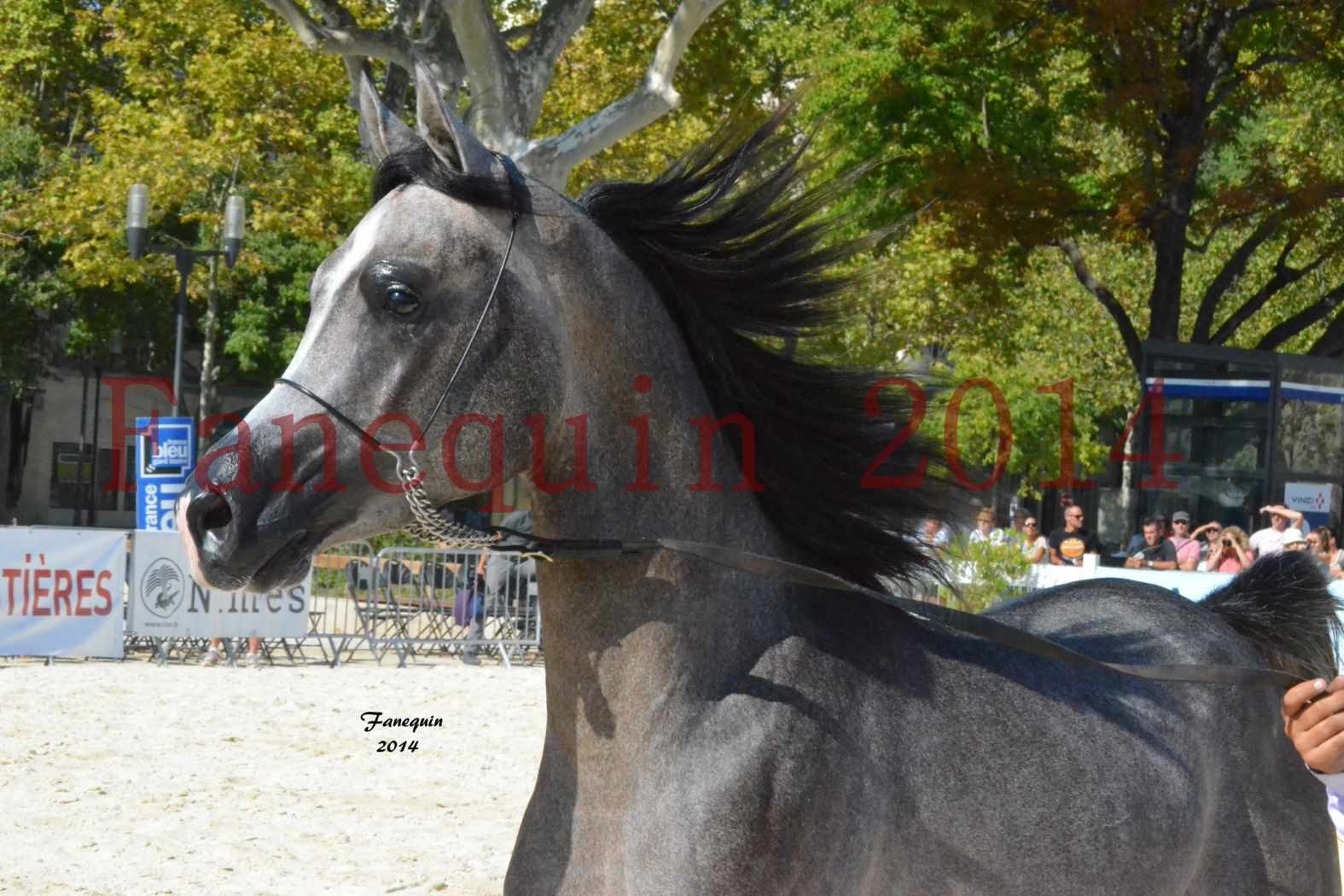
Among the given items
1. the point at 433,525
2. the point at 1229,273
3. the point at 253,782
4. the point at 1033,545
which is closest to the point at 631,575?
the point at 433,525

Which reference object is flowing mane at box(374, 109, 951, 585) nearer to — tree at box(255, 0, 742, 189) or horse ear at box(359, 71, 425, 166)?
horse ear at box(359, 71, 425, 166)

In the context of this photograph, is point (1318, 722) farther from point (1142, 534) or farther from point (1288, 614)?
point (1142, 534)

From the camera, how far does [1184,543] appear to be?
1551 centimetres

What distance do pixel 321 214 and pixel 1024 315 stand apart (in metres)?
14.5

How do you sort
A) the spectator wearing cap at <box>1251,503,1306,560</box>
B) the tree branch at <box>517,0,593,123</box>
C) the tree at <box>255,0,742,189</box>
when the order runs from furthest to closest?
the spectator wearing cap at <box>1251,503,1306,560</box>, the tree branch at <box>517,0,593,123</box>, the tree at <box>255,0,742,189</box>

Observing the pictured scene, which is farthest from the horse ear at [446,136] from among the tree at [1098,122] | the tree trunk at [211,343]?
the tree trunk at [211,343]

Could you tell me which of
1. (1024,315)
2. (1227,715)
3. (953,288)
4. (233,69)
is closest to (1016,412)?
(1024,315)

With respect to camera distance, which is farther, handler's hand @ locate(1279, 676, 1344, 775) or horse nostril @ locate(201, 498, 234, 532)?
handler's hand @ locate(1279, 676, 1344, 775)

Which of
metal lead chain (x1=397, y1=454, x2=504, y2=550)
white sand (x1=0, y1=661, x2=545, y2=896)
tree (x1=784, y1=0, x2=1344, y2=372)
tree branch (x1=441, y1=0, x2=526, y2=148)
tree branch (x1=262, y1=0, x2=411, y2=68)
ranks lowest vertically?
white sand (x1=0, y1=661, x2=545, y2=896)

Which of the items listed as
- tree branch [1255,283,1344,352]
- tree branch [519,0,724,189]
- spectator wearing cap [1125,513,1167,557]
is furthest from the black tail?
tree branch [1255,283,1344,352]

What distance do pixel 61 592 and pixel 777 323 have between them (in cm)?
1210

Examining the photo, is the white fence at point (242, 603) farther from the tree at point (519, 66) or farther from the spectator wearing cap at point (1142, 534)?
the tree at point (519, 66)

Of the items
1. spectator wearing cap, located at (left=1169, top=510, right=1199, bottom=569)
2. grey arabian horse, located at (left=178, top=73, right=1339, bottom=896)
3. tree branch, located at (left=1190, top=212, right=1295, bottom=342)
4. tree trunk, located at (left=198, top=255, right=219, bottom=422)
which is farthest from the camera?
tree trunk, located at (left=198, top=255, right=219, bottom=422)

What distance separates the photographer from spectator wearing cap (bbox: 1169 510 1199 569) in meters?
15.0
